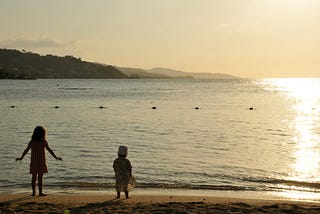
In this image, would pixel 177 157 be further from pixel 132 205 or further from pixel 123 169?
pixel 132 205

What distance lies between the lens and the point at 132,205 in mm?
11555

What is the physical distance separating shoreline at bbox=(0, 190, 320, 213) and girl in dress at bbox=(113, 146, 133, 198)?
0.40 m

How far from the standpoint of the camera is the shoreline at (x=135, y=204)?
35.9ft

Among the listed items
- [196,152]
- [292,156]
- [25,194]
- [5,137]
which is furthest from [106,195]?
[5,137]

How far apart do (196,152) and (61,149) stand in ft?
20.9

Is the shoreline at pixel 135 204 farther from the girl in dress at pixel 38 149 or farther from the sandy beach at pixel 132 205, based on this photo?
the girl in dress at pixel 38 149

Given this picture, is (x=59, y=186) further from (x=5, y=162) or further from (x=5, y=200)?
(x=5, y=162)

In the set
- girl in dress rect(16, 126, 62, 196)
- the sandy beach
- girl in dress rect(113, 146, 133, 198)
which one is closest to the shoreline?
the sandy beach

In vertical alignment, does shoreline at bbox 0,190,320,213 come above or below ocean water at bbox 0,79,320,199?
above

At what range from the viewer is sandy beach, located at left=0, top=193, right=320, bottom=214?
10.9 meters

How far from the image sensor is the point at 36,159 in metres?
12.2

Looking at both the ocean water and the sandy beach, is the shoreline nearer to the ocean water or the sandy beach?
the sandy beach

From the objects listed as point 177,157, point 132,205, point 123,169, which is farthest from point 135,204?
point 177,157

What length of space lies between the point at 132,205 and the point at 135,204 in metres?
0.15
